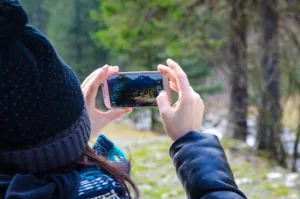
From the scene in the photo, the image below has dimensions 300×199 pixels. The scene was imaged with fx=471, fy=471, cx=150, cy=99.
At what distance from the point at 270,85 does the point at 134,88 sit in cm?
498

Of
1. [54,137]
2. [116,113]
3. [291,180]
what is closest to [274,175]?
[291,180]

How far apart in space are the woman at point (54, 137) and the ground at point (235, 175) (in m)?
2.27

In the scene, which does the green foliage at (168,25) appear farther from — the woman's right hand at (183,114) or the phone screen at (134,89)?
the woman's right hand at (183,114)

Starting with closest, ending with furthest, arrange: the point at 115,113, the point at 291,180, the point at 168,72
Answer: the point at 168,72 → the point at 115,113 → the point at 291,180

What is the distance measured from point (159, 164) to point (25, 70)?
4.29 meters

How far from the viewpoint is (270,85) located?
601 cm

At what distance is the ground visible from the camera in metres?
4.03

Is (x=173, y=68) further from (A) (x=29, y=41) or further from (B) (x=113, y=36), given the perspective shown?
(B) (x=113, y=36)

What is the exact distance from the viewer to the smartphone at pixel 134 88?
125 centimetres

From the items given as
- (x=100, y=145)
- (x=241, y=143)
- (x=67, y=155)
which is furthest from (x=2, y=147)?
(x=241, y=143)

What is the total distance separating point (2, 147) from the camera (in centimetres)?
91

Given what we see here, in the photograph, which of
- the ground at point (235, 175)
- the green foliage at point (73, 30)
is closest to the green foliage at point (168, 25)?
the ground at point (235, 175)

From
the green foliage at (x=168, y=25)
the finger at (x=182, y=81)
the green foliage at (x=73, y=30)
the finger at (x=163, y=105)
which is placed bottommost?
the green foliage at (x=73, y=30)

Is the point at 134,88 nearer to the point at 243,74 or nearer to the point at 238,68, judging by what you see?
the point at 243,74
